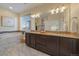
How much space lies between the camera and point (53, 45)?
316cm

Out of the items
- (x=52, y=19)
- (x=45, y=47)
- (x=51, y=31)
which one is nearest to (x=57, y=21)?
(x=52, y=19)

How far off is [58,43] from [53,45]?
0.27 metres

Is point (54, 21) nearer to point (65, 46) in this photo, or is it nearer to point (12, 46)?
point (65, 46)

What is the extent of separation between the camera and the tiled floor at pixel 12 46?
2.64 m

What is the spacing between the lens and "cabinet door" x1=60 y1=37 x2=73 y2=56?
2.54m

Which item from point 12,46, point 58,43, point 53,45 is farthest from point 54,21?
point 12,46

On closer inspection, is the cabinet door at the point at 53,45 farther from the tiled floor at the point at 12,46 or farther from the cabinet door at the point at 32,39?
the cabinet door at the point at 32,39

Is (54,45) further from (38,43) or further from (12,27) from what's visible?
(12,27)

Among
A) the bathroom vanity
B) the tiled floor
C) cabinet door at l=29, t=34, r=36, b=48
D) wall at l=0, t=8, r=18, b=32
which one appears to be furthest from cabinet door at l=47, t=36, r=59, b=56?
wall at l=0, t=8, r=18, b=32

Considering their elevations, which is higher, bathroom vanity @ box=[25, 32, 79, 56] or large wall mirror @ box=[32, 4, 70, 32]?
large wall mirror @ box=[32, 4, 70, 32]

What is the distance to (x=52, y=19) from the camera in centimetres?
299

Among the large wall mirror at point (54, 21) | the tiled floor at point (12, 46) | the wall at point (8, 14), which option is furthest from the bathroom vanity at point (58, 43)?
the wall at point (8, 14)

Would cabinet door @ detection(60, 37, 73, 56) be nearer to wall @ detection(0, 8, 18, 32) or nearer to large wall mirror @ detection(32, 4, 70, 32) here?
large wall mirror @ detection(32, 4, 70, 32)

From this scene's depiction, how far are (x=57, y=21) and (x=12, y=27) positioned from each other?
4.24 feet
